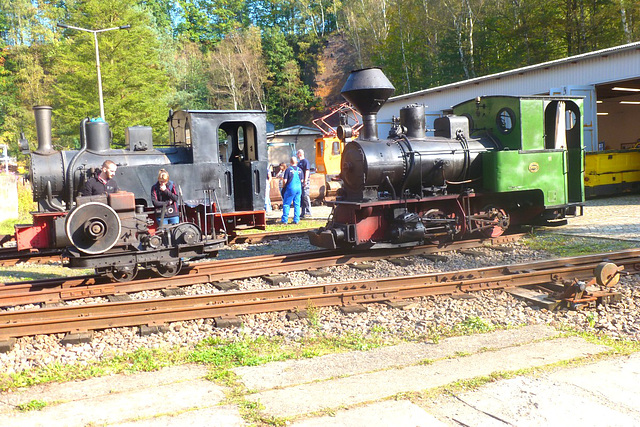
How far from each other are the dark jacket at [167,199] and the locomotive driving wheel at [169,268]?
1.13m

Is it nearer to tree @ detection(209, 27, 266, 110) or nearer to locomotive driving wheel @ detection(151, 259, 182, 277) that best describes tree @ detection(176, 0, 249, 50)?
tree @ detection(209, 27, 266, 110)

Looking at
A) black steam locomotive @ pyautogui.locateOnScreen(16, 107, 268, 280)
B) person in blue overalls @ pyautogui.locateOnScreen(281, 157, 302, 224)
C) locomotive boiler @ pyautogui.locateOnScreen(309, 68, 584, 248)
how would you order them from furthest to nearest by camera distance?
1. person in blue overalls @ pyautogui.locateOnScreen(281, 157, 302, 224)
2. locomotive boiler @ pyautogui.locateOnScreen(309, 68, 584, 248)
3. black steam locomotive @ pyautogui.locateOnScreen(16, 107, 268, 280)

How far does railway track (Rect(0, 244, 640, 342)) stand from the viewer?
5.81 m

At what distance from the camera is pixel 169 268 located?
8086 millimetres

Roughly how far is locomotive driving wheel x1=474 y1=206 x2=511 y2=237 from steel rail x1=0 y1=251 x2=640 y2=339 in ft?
7.61

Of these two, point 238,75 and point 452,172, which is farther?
point 238,75

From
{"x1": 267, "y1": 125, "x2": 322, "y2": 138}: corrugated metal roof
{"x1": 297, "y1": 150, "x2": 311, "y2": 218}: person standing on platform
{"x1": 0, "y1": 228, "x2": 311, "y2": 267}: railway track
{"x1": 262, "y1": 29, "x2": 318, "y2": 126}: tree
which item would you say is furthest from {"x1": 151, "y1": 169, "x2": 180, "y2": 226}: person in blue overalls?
{"x1": 262, "y1": 29, "x2": 318, "y2": 126}: tree

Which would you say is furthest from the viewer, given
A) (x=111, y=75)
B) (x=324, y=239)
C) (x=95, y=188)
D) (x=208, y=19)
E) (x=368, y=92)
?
(x=208, y=19)

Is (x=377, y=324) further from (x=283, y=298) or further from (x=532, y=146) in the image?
(x=532, y=146)

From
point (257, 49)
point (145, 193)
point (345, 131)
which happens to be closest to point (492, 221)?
point (345, 131)

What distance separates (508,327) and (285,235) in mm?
6896

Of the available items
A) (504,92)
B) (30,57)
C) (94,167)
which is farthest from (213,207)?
(30,57)

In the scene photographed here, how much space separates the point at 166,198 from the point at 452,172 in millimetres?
5038

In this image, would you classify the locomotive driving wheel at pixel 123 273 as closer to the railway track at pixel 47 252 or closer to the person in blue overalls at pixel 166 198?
the person in blue overalls at pixel 166 198
